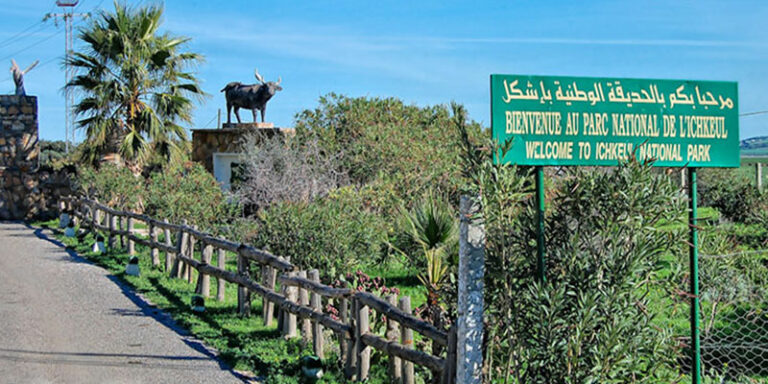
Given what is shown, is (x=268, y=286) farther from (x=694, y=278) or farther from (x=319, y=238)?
(x=694, y=278)

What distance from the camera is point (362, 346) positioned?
7.70 meters

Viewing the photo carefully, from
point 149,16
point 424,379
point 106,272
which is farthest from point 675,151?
point 149,16

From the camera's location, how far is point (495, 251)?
205 inches

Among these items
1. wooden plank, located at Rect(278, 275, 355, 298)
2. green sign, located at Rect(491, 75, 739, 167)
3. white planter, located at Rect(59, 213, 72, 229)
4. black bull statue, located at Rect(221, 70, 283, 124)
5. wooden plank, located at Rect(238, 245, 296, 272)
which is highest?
black bull statue, located at Rect(221, 70, 283, 124)

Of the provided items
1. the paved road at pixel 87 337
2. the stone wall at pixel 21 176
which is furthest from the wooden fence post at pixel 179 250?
the stone wall at pixel 21 176

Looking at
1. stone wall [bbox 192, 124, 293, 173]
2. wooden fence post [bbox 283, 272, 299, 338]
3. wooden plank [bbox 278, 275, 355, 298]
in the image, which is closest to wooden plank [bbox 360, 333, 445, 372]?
wooden plank [bbox 278, 275, 355, 298]

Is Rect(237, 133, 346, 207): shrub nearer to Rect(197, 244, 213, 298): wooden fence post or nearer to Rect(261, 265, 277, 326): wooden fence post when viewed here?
Rect(197, 244, 213, 298): wooden fence post

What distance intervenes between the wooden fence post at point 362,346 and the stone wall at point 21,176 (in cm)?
1955

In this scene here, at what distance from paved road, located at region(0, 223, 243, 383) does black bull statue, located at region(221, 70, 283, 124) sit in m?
9.17

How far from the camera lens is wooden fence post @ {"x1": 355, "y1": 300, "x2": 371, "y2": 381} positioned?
7.67m

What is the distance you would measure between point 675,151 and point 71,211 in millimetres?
19264

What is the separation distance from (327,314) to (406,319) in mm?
2052

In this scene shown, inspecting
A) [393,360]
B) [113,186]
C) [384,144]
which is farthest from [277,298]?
[113,186]

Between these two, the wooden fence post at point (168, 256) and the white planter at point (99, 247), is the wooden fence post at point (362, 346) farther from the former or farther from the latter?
the white planter at point (99, 247)
